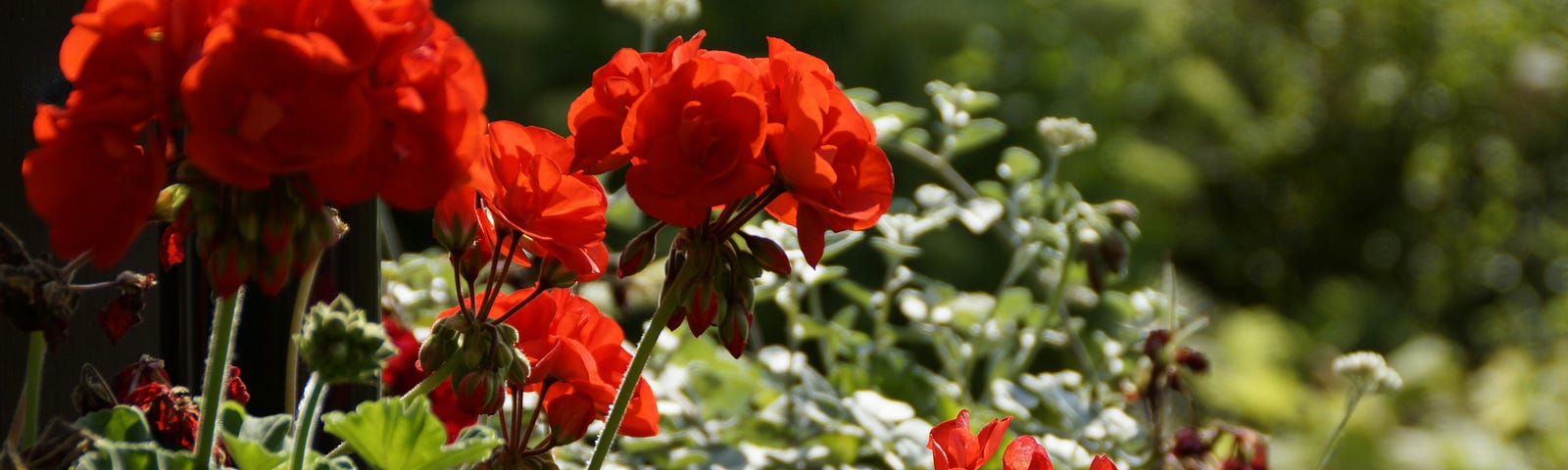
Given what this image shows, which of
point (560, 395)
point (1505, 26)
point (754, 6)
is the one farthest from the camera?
point (1505, 26)

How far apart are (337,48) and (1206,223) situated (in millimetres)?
6578

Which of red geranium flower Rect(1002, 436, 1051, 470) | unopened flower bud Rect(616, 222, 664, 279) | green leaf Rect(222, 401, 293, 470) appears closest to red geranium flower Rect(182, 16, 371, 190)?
green leaf Rect(222, 401, 293, 470)

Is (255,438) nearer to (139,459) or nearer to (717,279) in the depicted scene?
(139,459)

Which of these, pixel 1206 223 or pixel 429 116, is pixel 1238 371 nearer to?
→ pixel 1206 223

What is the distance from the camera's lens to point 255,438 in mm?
529

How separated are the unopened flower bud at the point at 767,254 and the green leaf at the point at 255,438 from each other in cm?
19

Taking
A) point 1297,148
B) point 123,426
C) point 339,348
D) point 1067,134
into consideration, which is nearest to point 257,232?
point 339,348

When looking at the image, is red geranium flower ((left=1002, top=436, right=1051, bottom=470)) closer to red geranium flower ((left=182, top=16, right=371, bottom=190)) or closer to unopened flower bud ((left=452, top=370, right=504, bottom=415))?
unopened flower bud ((left=452, top=370, right=504, bottom=415))

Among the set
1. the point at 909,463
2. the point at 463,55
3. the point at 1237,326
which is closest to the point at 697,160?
the point at 463,55

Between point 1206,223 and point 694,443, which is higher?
point 1206,223

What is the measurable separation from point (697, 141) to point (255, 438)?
0.66ft

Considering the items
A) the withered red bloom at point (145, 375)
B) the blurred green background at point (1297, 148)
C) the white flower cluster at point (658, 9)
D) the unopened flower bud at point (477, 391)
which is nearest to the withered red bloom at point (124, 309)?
the withered red bloom at point (145, 375)

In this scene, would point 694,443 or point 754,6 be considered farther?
point 754,6

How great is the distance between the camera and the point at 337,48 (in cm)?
40
